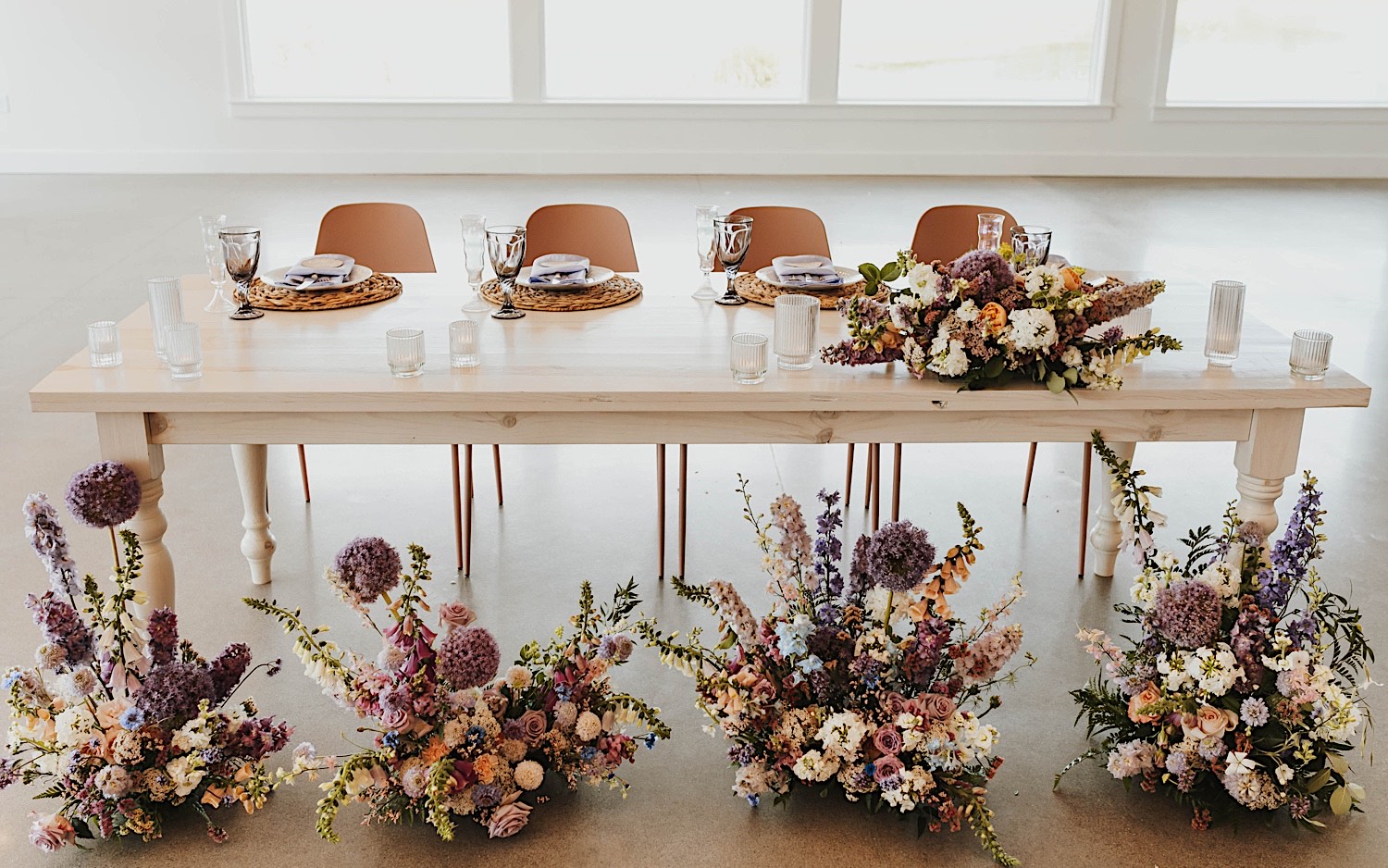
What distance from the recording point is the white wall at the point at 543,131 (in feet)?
31.8

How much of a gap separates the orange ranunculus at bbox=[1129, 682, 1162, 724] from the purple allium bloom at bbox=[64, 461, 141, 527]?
5.83 feet

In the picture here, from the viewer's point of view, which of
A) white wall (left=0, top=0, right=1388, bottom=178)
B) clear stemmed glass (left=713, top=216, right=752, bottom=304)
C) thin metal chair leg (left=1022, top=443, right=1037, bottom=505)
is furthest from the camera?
white wall (left=0, top=0, right=1388, bottom=178)

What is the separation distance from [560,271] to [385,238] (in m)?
0.95

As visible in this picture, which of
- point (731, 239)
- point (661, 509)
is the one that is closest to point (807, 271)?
point (731, 239)

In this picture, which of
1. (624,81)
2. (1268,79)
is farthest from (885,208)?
(1268,79)

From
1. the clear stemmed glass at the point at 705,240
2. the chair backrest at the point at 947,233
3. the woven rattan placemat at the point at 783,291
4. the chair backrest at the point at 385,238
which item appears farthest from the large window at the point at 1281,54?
the clear stemmed glass at the point at 705,240

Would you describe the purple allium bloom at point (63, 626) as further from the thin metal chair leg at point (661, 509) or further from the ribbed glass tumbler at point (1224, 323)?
the ribbed glass tumbler at point (1224, 323)

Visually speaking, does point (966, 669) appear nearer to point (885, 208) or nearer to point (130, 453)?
point (130, 453)

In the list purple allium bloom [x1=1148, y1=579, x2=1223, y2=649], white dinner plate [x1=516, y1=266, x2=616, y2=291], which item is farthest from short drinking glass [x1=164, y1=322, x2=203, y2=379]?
purple allium bloom [x1=1148, y1=579, x2=1223, y2=649]

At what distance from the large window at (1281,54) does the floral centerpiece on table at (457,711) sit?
367 inches

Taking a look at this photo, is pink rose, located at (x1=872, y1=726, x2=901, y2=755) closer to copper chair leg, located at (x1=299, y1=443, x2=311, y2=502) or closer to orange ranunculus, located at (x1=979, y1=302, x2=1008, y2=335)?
orange ranunculus, located at (x1=979, y1=302, x2=1008, y2=335)

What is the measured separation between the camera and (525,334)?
102 inches

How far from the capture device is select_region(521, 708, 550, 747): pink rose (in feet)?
7.23

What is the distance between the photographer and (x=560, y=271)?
2922 mm
